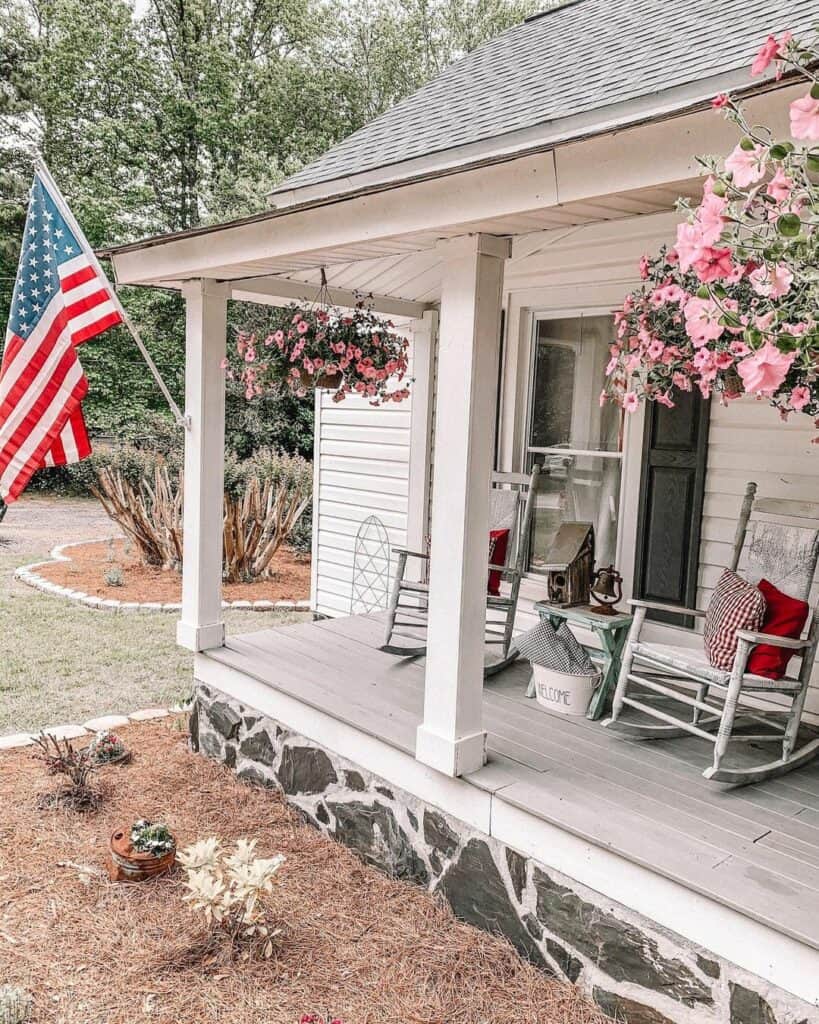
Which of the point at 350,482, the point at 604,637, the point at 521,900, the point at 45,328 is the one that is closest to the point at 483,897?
the point at 521,900

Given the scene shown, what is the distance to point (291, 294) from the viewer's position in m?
4.64

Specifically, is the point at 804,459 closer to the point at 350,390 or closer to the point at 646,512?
the point at 646,512

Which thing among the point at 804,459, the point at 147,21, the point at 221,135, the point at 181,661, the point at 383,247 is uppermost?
the point at 147,21

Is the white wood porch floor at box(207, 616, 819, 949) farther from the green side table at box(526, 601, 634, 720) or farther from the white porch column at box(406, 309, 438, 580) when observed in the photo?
the white porch column at box(406, 309, 438, 580)

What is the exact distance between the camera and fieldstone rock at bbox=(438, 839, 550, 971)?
9.04 feet

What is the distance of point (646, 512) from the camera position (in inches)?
163

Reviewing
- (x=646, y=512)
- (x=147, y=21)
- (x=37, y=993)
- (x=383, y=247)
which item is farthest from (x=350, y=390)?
(x=147, y=21)

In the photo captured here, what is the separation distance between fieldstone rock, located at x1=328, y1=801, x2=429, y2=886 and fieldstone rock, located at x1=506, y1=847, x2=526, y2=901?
1.49 ft

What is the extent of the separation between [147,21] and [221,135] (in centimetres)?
284

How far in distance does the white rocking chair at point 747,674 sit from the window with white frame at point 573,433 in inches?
31.8

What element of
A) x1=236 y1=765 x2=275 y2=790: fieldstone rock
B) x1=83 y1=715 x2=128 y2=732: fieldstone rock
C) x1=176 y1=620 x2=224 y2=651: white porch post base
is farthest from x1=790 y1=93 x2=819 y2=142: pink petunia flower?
x1=83 y1=715 x2=128 y2=732: fieldstone rock

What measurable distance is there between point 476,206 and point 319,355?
1.68 metres

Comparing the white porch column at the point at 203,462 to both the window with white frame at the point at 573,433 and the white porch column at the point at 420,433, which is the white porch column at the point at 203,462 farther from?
the window with white frame at the point at 573,433

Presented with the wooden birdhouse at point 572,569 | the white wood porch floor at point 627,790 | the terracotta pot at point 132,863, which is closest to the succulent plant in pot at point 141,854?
the terracotta pot at point 132,863
